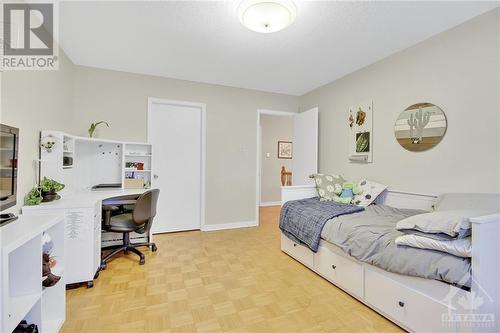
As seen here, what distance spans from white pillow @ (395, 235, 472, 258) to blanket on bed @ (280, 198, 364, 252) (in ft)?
2.46

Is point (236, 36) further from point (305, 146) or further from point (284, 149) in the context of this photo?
point (284, 149)

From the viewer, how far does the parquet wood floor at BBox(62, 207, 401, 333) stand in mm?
1600

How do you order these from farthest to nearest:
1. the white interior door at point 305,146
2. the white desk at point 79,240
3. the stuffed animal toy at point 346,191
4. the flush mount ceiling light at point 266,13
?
the white interior door at point 305,146, the stuffed animal toy at point 346,191, the white desk at point 79,240, the flush mount ceiling light at point 266,13

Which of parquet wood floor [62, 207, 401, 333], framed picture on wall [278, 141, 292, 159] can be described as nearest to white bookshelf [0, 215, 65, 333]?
parquet wood floor [62, 207, 401, 333]

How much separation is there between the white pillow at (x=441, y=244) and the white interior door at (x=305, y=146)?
224 centimetres

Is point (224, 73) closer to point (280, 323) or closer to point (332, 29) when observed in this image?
point (332, 29)

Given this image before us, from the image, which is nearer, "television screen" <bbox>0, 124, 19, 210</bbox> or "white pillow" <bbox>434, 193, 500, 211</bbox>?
"television screen" <bbox>0, 124, 19, 210</bbox>

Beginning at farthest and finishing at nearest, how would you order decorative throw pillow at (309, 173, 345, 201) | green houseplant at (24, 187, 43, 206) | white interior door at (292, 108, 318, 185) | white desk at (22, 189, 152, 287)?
white interior door at (292, 108, 318, 185) < decorative throw pillow at (309, 173, 345, 201) < white desk at (22, 189, 152, 287) < green houseplant at (24, 187, 43, 206)

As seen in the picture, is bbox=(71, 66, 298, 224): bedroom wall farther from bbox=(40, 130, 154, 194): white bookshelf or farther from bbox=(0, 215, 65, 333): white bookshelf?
bbox=(0, 215, 65, 333): white bookshelf

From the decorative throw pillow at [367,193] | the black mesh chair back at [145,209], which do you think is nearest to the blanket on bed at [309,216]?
the decorative throw pillow at [367,193]

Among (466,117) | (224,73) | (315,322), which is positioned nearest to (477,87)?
(466,117)

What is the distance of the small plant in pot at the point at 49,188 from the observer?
201 cm

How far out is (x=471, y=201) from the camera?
6.11ft

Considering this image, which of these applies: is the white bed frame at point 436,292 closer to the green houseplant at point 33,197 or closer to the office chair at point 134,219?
the office chair at point 134,219
